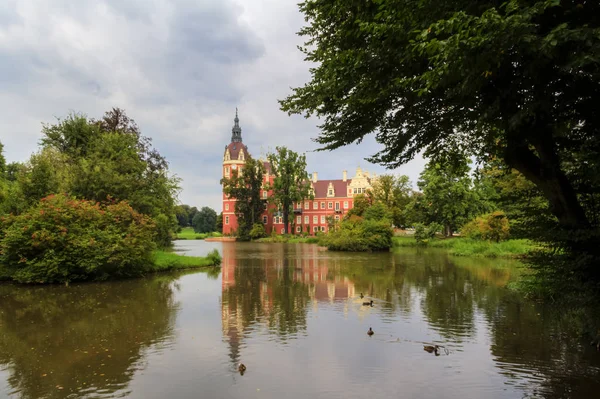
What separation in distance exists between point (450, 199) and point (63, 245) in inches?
→ 1492

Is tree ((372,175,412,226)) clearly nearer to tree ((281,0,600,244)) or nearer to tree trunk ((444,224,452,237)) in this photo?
tree trunk ((444,224,452,237))

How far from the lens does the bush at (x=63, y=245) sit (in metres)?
16.4

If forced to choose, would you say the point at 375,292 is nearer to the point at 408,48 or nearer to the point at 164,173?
the point at 408,48

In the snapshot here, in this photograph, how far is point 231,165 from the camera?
79.2 metres

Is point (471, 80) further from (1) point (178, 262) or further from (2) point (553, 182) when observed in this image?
(1) point (178, 262)

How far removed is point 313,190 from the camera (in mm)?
76188

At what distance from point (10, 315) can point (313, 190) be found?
6599cm

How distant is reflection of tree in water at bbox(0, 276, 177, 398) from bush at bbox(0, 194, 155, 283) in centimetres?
107

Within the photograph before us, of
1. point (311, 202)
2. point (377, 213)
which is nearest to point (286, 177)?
point (311, 202)

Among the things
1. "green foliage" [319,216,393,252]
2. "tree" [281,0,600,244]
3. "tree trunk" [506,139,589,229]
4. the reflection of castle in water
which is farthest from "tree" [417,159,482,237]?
"tree trunk" [506,139,589,229]

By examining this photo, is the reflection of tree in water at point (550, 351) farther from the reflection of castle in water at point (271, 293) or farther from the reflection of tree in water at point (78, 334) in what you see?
the reflection of tree in water at point (78, 334)

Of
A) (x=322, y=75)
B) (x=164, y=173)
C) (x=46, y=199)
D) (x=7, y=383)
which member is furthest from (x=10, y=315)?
(x=164, y=173)

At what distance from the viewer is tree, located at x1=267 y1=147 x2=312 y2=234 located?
68000 mm

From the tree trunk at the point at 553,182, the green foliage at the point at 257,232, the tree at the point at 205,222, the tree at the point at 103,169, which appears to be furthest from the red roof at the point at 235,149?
the tree trunk at the point at 553,182
